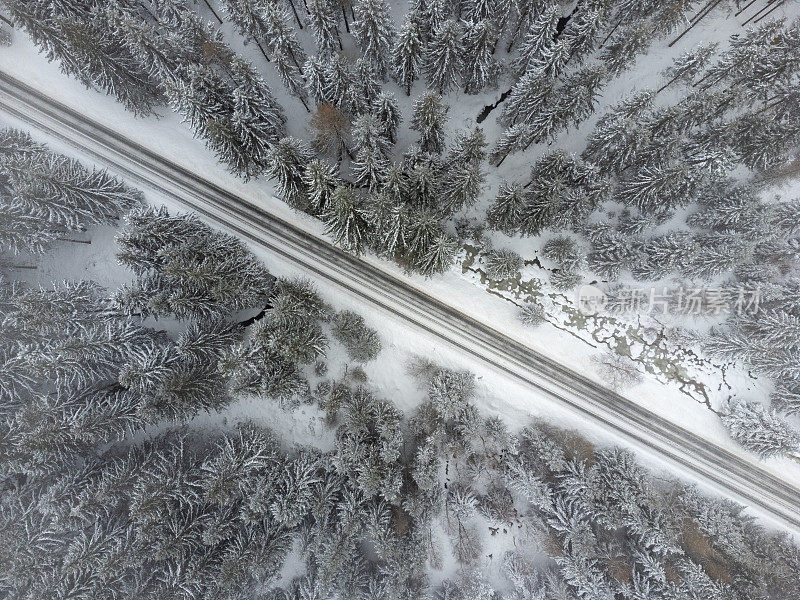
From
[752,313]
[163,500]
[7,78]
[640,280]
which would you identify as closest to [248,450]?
[163,500]

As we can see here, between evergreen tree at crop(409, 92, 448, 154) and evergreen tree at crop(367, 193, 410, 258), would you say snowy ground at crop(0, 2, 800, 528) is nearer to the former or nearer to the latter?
evergreen tree at crop(409, 92, 448, 154)

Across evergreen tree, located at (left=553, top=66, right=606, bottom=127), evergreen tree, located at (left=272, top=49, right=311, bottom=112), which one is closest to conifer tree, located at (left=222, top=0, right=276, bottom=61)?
evergreen tree, located at (left=272, top=49, right=311, bottom=112)

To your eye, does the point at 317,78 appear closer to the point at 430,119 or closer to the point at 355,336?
the point at 430,119

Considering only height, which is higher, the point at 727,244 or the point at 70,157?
the point at 727,244

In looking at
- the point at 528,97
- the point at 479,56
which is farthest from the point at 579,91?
the point at 479,56

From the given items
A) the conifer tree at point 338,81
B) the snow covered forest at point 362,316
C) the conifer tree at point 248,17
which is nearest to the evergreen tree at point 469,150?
the snow covered forest at point 362,316

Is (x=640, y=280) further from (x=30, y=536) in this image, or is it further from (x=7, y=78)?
(x=7, y=78)
